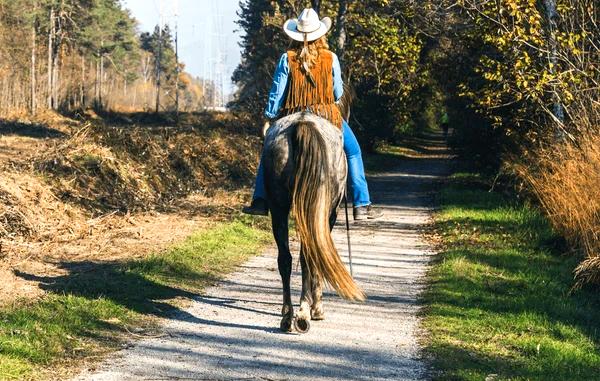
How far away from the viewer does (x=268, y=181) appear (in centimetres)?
784

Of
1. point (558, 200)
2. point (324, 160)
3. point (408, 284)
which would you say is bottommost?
point (408, 284)

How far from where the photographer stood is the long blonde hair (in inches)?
323

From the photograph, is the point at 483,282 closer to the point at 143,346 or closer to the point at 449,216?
the point at 143,346

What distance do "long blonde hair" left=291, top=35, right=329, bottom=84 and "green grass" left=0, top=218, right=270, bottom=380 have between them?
2.80 m

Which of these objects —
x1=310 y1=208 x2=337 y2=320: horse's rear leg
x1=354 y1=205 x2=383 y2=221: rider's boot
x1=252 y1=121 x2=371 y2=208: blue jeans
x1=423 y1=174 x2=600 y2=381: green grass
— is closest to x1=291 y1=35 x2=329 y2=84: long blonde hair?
x1=252 y1=121 x2=371 y2=208: blue jeans

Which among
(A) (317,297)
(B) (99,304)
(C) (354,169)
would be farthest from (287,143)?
(B) (99,304)

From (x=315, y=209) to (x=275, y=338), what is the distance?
119cm

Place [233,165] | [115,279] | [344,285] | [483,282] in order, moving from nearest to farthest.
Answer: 1. [344,285]
2. [115,279]
3. [483,282]
4. [233,165]

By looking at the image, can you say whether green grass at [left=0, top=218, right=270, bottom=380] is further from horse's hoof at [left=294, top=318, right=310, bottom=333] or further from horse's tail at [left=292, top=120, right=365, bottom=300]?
horse's tail at [left=292, top=120, right=365, bottom=300]

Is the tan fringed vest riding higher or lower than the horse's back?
higher

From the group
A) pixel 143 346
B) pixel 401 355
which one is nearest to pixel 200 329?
pixel 143 346

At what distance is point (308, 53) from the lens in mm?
8219

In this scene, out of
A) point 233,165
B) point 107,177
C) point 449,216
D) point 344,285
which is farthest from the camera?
point 233,165

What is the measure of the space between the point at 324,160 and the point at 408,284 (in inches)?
143
